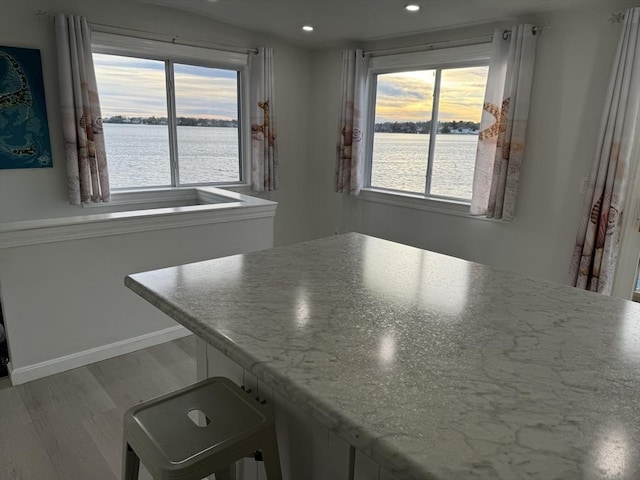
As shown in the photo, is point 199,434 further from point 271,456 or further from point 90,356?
point 90,356

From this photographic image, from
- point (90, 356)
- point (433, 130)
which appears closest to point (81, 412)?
point (90, 356)

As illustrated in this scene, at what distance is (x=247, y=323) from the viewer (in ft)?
3.44

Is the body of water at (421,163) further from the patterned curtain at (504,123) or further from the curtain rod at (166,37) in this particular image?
the curtain rod at (166,37)

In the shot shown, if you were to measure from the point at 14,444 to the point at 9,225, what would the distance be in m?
1.09

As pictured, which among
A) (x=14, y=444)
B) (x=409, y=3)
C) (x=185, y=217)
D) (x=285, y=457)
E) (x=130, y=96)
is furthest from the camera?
(x=130, y=96)

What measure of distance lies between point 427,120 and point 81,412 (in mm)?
3660

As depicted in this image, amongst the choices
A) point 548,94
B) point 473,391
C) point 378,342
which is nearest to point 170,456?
point 378,342

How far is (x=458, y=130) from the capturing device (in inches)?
156

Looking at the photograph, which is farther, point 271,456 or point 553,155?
A: point 553,155

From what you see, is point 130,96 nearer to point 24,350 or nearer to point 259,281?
point 24,350

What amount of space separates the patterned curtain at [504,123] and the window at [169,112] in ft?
7.97

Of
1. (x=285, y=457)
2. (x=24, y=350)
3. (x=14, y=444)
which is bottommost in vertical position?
(x=14, y=444)

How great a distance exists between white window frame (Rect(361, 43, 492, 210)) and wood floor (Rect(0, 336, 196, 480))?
98.9 inches

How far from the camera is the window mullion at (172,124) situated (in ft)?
13.2
